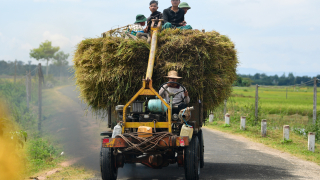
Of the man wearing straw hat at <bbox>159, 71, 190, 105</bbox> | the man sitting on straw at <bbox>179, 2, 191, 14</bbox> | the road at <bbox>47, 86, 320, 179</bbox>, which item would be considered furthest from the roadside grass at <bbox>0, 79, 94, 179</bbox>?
the man sitting on straw at <bbox>179, 2, 191, 14</bbox>

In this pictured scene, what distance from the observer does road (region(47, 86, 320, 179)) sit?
7578 millimetres

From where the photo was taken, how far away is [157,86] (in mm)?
7184

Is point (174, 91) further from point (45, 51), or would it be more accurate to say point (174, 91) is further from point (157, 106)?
point (45, 51)

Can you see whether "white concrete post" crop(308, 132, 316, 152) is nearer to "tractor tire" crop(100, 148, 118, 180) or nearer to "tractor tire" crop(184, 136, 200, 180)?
"tractor tire" crop(184, 136, 200, 180)

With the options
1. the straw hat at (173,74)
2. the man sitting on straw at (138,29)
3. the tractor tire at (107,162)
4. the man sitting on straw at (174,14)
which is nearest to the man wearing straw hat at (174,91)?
the straw hat at (173,74)

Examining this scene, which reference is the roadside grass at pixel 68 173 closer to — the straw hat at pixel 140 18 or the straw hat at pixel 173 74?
the straw hat at pixel 173 74

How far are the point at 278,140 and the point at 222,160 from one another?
4471 mm

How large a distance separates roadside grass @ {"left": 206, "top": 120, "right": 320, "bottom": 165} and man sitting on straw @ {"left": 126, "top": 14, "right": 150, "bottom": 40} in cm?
593

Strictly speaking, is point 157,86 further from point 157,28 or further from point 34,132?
point 34,132

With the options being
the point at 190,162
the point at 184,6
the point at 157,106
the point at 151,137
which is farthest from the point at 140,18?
the point at 190,162

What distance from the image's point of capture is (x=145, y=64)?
7082 millimetres

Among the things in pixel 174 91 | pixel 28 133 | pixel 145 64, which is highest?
pixel 145 64

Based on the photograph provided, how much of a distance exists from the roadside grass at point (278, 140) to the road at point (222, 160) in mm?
442

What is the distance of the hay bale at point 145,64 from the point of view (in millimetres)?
6887
